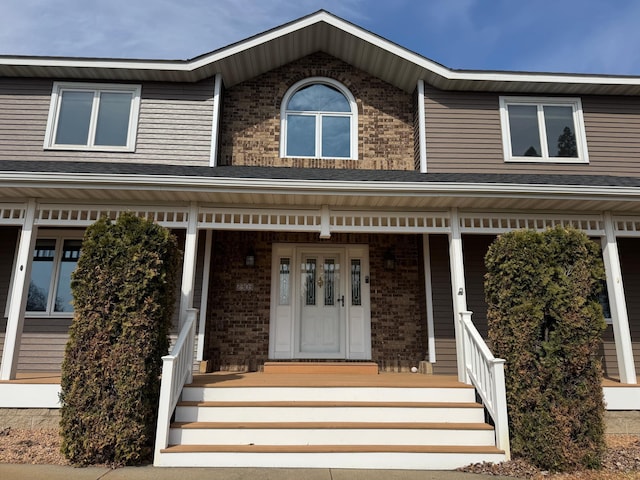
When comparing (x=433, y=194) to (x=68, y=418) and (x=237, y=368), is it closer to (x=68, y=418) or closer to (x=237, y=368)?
(x=237, y=368)

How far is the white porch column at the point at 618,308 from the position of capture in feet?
19.6

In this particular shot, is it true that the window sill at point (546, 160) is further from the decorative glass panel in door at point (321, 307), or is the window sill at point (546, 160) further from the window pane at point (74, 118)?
the window pane at point (74, 118)

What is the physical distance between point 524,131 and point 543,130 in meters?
0.35

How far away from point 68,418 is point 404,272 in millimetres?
5684

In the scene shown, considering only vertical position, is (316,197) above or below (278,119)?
below

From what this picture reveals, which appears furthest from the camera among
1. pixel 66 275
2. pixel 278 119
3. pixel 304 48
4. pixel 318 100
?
pixel 318 100

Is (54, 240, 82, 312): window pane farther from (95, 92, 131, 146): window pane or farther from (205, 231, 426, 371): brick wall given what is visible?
(205, 231, 426, 371): brick wall

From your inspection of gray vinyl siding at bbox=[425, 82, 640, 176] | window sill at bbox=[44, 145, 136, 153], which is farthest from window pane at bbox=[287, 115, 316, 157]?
window sill at bbox=[44, 145, 136, 153]

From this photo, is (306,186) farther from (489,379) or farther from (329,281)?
(489,379)

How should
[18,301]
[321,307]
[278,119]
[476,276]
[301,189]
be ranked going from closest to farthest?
[18,301] → [301,189] → [476,276] → [321,307] → [278,119]

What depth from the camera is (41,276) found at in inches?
293

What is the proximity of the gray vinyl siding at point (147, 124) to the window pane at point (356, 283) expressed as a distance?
336 cm

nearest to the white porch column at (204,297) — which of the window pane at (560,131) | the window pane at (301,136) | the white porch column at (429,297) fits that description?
A: the window pane at (301,136)

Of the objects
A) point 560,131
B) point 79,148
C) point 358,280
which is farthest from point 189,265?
point 560,131
